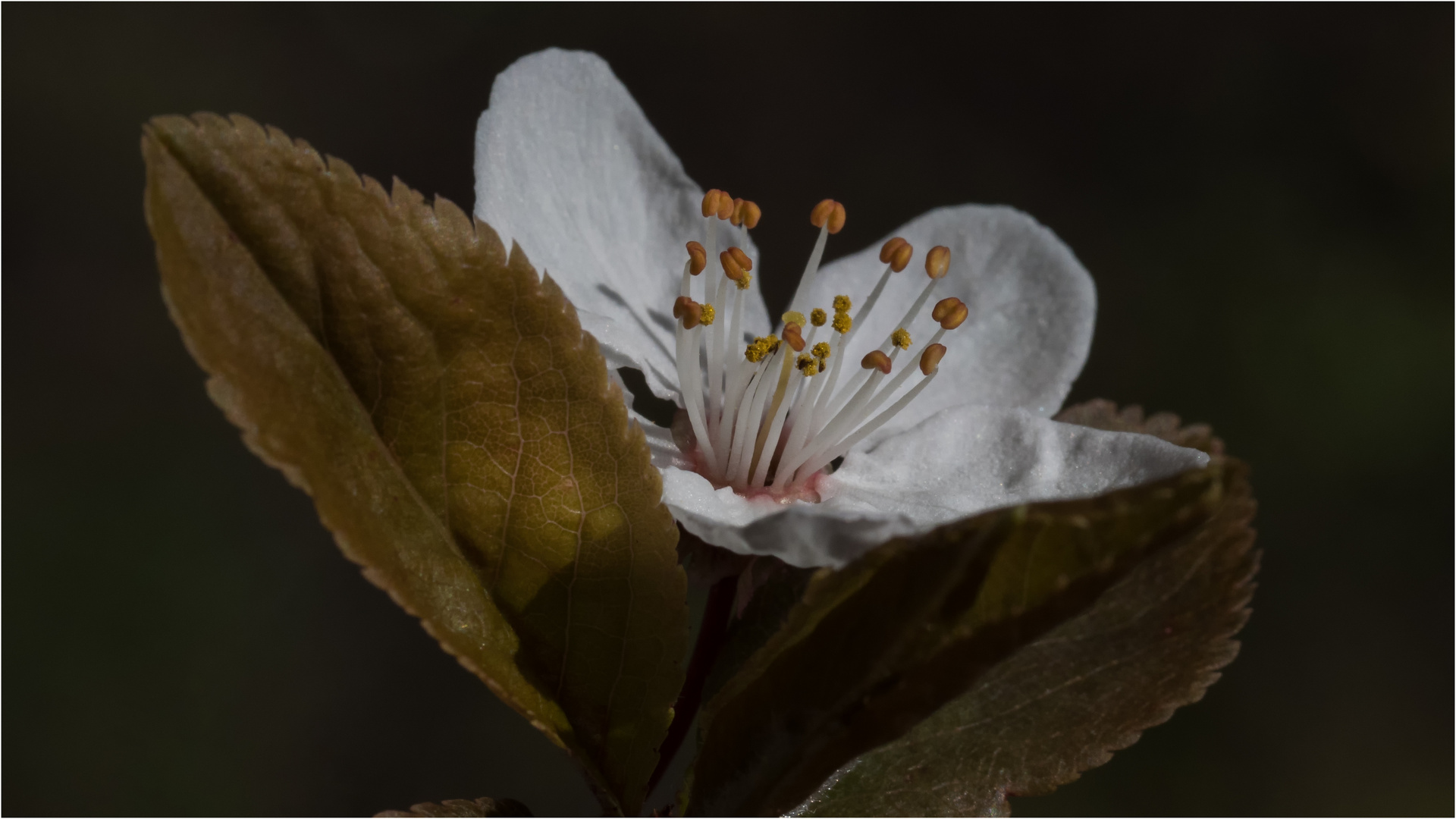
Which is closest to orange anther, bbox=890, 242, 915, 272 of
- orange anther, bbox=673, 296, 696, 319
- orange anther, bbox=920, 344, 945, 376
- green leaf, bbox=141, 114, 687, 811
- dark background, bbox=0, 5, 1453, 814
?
orange anther, bbox=920, 344, 945, 376

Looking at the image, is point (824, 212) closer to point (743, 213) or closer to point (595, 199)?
point (743, 213)

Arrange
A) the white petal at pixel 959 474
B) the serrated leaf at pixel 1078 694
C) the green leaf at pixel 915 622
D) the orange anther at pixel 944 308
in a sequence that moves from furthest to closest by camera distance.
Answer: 1. the orange anther at pixel 944 308
2. the white petal at pixel 959 474
3. the serrated leaf at pixel 1078 694
4. the green leaf at pixel 915 622

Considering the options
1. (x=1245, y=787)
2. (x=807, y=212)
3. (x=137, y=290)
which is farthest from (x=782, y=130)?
(x=1245, y=787)

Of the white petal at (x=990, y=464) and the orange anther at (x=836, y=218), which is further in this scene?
the orange anther at (x=836, y=218)

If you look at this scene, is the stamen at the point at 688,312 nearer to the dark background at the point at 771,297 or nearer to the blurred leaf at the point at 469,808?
the blurred leaf at the point at 469,808

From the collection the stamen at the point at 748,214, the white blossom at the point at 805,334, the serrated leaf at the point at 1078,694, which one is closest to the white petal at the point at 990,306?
the white blossom at the point at 805,334

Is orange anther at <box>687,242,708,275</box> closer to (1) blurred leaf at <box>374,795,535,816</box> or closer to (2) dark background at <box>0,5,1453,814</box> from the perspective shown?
(1) blurred leaf at <box>374,795,535,816</box>
